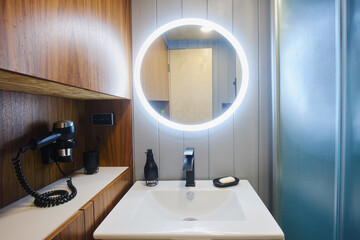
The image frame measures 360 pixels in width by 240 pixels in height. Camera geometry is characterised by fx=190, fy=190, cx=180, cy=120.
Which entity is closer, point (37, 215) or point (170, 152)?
point (37, 215)

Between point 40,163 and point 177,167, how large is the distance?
0.65 meters

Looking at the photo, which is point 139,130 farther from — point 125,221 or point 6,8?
point 6,8

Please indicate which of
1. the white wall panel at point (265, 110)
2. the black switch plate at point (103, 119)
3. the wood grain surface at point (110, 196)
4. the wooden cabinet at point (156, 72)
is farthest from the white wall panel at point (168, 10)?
the wood grain surface at point (110, 196)

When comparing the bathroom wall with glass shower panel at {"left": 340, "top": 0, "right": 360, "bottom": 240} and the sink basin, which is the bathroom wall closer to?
the sink basin

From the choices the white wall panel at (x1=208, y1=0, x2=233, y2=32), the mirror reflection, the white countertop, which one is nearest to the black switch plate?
the mirror reflection

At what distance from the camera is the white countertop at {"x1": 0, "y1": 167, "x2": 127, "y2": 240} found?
1.58ft

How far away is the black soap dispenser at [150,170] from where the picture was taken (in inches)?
39.5

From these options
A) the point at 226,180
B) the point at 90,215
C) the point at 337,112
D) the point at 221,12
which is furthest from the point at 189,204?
the point at 221,12

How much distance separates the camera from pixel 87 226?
65 cm

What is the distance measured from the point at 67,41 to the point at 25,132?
40cm

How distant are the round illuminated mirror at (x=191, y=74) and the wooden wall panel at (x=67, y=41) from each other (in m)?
0.18

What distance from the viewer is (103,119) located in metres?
1.08

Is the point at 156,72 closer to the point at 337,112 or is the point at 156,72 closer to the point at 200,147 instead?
the point at 200,147

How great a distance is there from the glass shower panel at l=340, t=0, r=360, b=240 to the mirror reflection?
553mm
